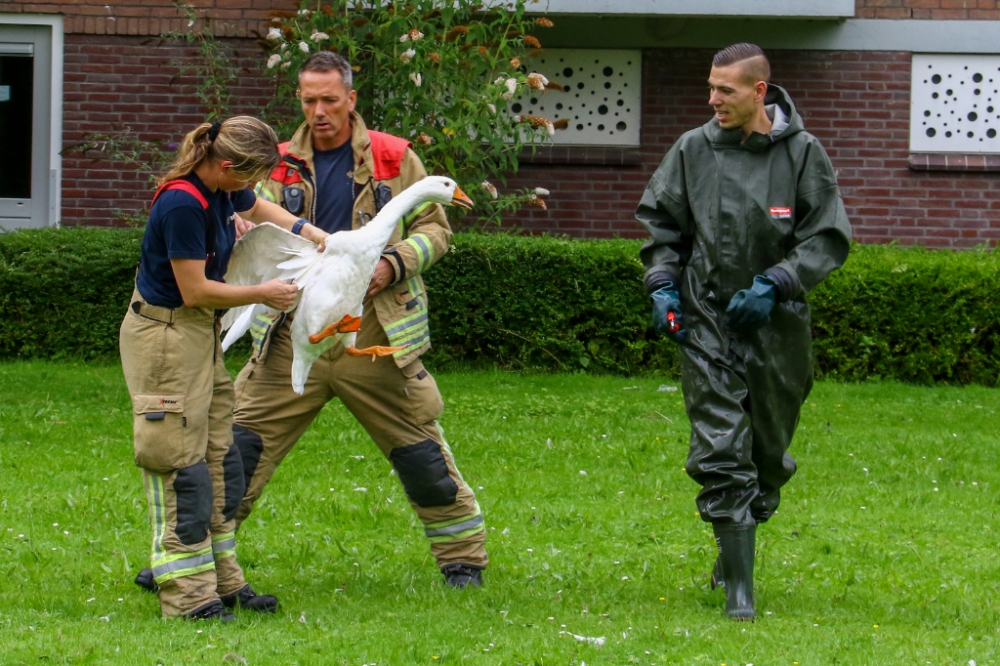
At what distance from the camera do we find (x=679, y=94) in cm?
1263

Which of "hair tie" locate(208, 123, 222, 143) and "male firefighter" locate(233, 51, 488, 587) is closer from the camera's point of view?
"hair tie" locate(208, 123, 222, 143)

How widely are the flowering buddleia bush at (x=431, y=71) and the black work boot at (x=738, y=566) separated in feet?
19.9

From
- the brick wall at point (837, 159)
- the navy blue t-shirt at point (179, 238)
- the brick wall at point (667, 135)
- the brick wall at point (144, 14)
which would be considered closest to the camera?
the navy blue t-shirt at point (179, 238)

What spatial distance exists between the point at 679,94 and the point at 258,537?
7.87 metres

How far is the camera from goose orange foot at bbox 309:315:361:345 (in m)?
4.82

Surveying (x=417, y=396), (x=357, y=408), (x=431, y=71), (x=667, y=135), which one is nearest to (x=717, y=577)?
(x=417, y=396)

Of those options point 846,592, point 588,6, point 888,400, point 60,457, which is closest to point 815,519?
point 846,592

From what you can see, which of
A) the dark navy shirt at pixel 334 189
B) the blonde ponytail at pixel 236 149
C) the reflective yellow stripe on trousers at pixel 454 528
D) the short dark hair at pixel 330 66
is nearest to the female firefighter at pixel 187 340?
the blonde ponytail at pixel 236 149

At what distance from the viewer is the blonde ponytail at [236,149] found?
4.47 metres

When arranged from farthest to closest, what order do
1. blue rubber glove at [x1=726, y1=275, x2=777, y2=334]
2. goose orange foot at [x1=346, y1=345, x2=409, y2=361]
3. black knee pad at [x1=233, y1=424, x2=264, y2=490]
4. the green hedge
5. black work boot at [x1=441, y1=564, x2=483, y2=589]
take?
the green hedge, black work boot at [x1=441, y1=564, x2=483, y2=589], black knee pad at [x1=233, y1=424, x2=264, y2=490], goose orange foot at [x1=346, y1=345, x2=409, y2=361], blue rubber glove at [x1=726, y1=275, x2=777, y2=334]

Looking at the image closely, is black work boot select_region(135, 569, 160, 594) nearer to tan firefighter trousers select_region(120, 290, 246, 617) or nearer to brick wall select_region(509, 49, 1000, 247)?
tan firefighter trousers select_region(120, 290, 246, 617)

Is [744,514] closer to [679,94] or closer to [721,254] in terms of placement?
[721,254]

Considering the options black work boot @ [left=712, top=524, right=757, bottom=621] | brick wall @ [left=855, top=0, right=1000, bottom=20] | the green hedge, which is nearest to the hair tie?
black work boot @ [left=712, top=524, right=757, bottom=621]

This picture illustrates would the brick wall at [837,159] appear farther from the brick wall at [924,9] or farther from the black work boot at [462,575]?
the black work boot at [462,575]
